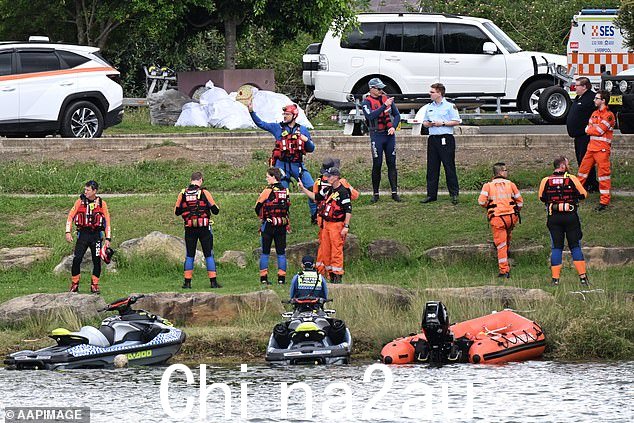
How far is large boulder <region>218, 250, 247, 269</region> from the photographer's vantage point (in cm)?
2452

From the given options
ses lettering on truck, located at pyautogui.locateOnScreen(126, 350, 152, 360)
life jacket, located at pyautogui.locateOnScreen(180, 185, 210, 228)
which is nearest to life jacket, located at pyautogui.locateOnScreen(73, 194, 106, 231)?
life jacket, located at pyautogui.locateOnScreen(180, 185, 210, 228)

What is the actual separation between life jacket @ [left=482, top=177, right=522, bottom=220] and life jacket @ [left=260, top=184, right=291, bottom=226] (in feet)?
9.56

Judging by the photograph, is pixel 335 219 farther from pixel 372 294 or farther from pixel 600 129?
pixel 600 129

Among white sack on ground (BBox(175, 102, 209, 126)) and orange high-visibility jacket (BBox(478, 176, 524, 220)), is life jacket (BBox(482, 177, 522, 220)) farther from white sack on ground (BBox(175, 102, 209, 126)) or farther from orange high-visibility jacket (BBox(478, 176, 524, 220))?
white sack on ground (BBox(175, 102, 209, 126))

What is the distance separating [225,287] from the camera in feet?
74.8

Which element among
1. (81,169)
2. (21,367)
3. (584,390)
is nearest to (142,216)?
(81,169)

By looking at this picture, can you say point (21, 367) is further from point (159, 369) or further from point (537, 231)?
point (537, 231)

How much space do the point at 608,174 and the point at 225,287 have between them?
21.1ft

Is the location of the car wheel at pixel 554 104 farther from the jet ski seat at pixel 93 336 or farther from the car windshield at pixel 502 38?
the jet ski seat at pixel 93 336

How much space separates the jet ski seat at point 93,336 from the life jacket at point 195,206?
3.22 metres

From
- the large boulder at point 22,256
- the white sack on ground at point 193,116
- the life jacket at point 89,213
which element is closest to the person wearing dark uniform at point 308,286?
the life jacket at point 89,213

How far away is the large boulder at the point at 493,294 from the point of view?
69.4ft

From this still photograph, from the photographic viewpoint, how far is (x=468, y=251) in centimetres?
2394

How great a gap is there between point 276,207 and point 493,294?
345 cm
